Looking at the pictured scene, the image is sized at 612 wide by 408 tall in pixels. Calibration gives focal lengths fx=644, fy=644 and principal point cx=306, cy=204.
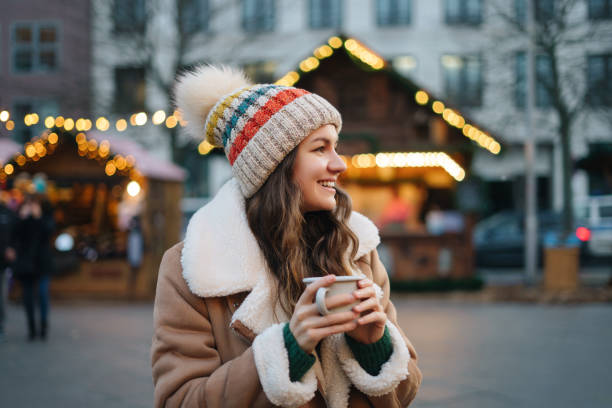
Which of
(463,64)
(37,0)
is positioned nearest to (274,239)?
(463,64)

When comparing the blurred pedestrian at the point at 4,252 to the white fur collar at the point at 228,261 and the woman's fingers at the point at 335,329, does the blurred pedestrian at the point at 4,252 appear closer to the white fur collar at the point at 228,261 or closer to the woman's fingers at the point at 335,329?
the white fur collar at the point at 228,261

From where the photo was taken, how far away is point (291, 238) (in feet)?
6.97

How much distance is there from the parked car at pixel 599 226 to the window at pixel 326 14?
16.1m

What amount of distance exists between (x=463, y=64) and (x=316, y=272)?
28896 mm

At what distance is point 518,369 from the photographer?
6949 millimetres

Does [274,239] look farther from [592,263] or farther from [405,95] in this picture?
[592,263]

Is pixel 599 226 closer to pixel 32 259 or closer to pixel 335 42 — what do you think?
pixel 335 42

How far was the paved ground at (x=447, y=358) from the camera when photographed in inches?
232

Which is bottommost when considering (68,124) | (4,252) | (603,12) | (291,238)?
(4,252)

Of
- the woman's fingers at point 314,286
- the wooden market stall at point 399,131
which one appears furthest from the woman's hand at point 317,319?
the wooden market stall at point 399,131

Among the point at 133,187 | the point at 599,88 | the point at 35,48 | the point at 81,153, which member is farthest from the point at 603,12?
the point at 35,48

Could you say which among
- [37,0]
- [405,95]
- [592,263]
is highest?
[37,0]

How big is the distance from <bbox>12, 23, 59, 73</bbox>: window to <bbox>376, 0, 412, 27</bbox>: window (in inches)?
598

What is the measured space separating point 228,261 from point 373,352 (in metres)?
0.53
